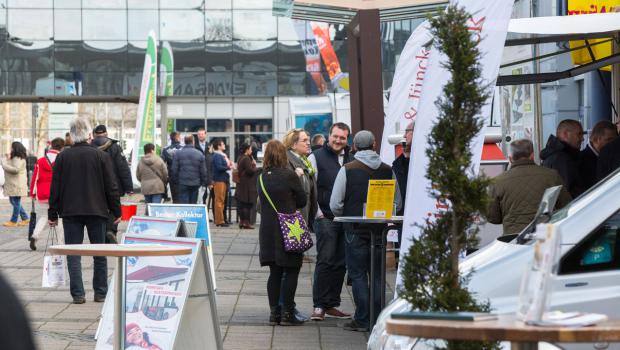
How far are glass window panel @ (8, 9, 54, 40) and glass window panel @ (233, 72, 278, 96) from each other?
25.0 ft

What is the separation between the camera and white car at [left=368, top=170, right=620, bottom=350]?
5.70 m

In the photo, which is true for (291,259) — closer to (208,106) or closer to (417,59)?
(417,59)

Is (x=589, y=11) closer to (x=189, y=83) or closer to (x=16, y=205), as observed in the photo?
(x=16, y=205)

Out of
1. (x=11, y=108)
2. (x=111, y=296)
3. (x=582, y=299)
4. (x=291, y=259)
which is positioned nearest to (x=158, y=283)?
(x=111, y=296)

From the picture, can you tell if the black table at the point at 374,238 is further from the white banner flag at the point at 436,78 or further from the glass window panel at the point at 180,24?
the glass window panel at the point at 180,24

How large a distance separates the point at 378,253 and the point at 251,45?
119 feet

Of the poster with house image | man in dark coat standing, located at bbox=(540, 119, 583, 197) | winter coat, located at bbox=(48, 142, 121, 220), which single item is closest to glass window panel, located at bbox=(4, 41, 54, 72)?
winter coat, located at bbox=(48, 142, 121, 220)

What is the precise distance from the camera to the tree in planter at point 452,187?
4.34 m

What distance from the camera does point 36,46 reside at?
151ft

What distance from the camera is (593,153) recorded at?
36.9 feet

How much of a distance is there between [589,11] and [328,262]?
6.58 meters

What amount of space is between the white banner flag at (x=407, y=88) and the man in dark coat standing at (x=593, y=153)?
6.35ft

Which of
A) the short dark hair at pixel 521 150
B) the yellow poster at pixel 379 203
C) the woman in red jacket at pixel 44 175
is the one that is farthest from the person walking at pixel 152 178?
the short dark hair at pixel 521 150

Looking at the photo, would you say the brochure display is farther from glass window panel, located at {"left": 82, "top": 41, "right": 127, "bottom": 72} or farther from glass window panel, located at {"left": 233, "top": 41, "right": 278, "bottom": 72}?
glass window panel, located at {"left": 82, "top": 41, "right": 127, "bottom": 72}
